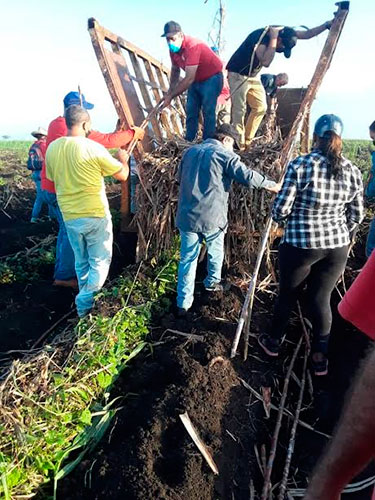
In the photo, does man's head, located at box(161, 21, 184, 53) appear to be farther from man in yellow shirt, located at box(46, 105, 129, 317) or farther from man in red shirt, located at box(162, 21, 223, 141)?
man in yellow shirt, located at box(46, 105, 129, 317)

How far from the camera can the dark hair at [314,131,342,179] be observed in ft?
10.5

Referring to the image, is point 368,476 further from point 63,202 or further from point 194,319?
point 63,202

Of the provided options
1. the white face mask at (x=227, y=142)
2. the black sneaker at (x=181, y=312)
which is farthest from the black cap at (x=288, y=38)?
the black sneaker at (x=181, y=312)

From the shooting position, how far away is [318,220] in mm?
3389

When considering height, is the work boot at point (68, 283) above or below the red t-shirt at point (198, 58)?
below

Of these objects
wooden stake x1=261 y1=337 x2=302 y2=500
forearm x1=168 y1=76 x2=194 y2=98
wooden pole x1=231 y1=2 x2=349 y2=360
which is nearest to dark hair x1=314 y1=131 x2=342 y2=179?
wooden pole x1=231 y1=2 x2=349 y2=360

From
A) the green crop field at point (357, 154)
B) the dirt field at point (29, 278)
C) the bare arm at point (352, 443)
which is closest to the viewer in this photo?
the bare arm at point (352, 443)

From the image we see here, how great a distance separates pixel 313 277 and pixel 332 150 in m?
1.06

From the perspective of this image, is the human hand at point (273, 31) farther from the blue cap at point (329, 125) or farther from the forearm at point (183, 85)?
the blue cap at point (329, 125)

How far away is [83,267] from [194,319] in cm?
142

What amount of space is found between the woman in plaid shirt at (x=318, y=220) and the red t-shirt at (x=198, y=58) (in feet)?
7.46

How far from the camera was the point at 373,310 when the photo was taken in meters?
1.28

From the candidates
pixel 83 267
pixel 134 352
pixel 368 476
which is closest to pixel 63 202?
pixel 83 267

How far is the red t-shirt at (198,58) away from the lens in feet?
16.1
